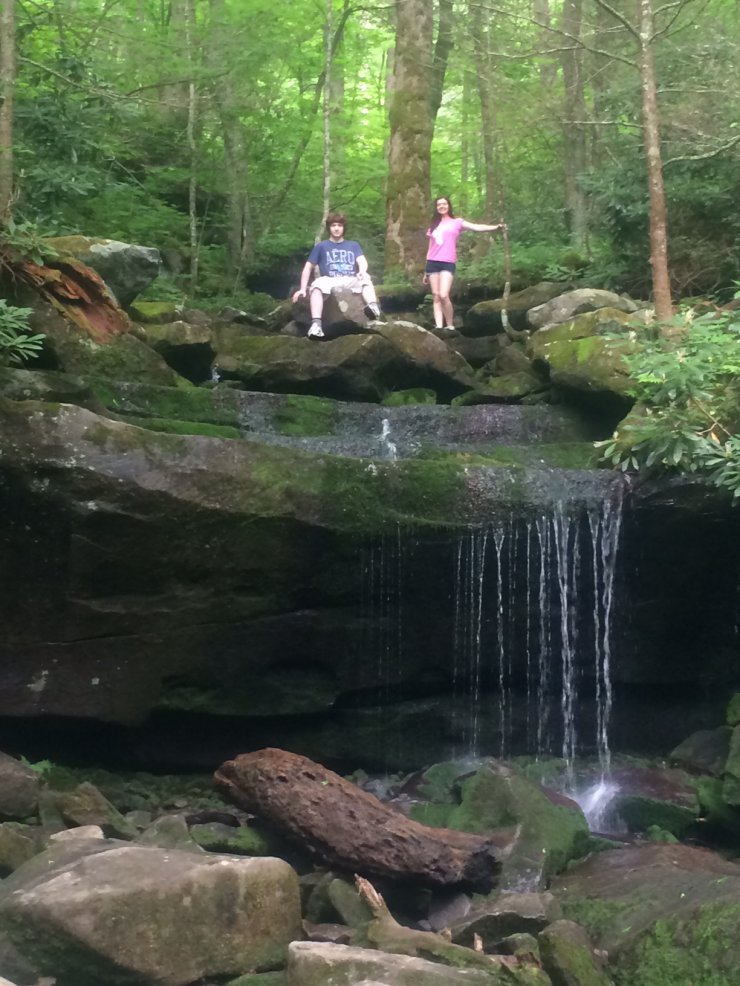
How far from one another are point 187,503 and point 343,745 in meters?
2.49

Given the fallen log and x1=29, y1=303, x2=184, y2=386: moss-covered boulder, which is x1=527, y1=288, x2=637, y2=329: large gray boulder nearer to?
x1=29, y1=303, x2=184, y2=386: moss-covered boulder

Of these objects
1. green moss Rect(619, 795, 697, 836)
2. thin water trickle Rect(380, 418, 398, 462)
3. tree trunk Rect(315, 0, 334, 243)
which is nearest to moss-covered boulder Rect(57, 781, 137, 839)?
green moss Rect(619, 795, 697, 836)

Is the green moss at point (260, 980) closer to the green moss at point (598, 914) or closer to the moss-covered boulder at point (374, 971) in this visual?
the moss-covered boulder at point (374, 971)

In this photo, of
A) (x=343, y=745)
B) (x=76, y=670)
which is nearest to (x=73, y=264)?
(x=76, y=670)

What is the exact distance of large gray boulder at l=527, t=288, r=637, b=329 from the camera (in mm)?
10930

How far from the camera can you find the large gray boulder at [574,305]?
10930 mm

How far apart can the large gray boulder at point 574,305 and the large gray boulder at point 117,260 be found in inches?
179

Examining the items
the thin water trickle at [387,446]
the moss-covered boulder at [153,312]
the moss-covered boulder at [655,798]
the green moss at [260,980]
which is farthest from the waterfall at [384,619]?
the moss-covered boulder at [153,312]

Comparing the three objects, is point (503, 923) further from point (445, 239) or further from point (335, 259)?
point (445, 239)

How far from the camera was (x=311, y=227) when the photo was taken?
1755 centimetres

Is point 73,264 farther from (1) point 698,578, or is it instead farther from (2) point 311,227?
(2) point 311,227

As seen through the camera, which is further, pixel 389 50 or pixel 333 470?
pixel 389 50

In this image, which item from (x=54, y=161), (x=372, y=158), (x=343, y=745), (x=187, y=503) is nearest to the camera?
(x=187, y=503)

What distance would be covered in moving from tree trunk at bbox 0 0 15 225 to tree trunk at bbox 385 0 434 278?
6048 mm
